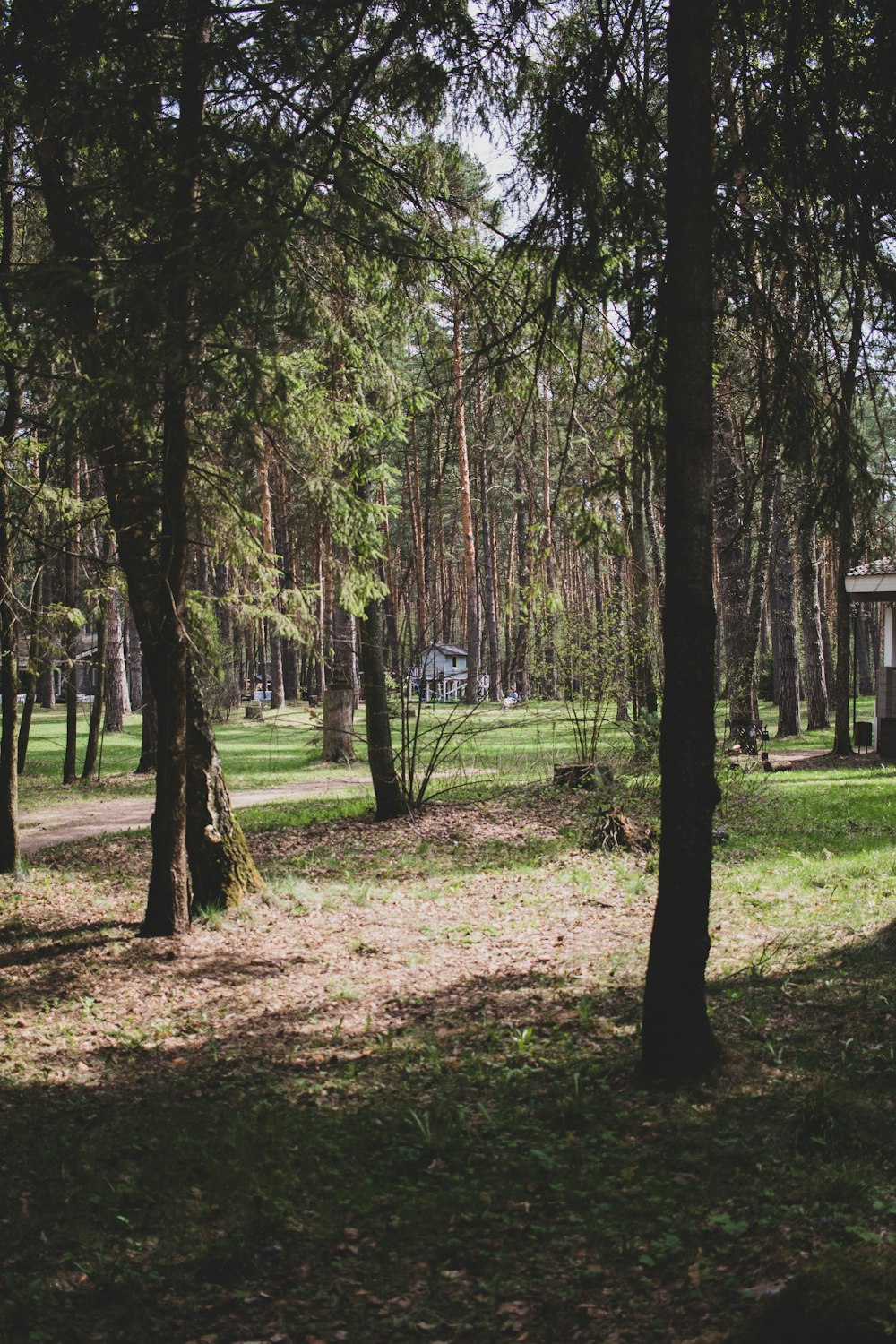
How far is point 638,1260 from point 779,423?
4.17 m

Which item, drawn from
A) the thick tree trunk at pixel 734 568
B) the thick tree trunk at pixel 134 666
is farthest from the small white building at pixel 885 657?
the thick tree trunk at pixel 134 666

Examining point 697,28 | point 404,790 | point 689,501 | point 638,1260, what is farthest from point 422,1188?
point 404,790

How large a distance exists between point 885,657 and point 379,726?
10.9 metres

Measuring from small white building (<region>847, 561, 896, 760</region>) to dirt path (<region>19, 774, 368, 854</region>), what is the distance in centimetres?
924

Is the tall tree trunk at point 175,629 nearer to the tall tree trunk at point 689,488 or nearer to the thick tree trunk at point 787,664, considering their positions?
the tall tree trunk at point 689,488

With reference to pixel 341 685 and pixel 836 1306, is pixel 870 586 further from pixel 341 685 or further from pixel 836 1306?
pixel 836 1306

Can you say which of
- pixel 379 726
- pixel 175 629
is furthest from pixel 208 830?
pixel 379 726

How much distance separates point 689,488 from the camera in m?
4.74

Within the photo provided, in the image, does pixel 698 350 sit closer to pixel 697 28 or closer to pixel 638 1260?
pixel 697 28

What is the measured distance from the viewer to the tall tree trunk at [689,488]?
185 inches

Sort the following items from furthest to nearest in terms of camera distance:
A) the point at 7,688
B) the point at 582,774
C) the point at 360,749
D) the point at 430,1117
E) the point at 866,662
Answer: the point at 866,662 → the point at 360,749 → the point at 582,774 → the point at 7,688 → the point at 430,1117

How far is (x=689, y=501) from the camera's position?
475 cm

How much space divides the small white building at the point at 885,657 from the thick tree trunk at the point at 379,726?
9.20 m

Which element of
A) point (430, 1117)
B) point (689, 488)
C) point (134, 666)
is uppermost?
point (134, 666)
